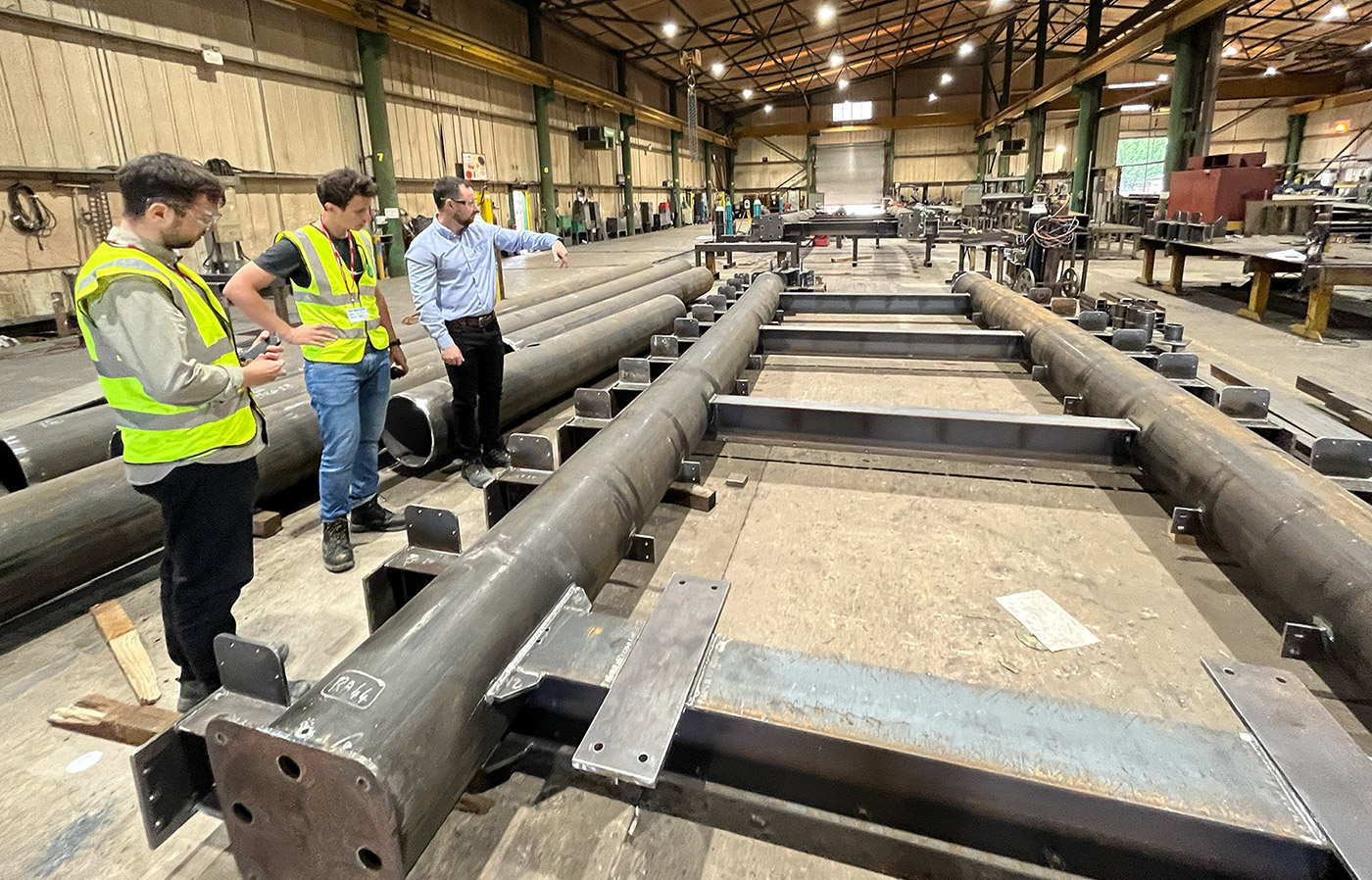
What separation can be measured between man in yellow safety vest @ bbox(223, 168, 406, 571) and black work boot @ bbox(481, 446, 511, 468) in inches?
29.9

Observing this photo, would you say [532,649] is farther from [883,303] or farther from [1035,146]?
[1035,146]

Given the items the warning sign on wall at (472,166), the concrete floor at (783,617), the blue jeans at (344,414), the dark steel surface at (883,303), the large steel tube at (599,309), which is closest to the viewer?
the concrete floor at (783,617)

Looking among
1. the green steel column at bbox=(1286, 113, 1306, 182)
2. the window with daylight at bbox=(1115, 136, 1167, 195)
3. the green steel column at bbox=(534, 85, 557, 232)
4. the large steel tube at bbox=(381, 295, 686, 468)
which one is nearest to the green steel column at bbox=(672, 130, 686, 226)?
the green steel column at bbox=(534, 85, 557, 232)

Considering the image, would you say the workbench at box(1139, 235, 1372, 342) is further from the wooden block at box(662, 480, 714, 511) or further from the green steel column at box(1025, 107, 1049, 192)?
the green steel column at box(1025, 107, 1049, 192)

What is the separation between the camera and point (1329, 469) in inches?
92.6

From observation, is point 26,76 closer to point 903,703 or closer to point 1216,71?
point 903,703

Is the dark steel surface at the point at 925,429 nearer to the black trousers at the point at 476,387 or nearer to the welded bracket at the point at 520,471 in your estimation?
the black trousers at the point at 476,387

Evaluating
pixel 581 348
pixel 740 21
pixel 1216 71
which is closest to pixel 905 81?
pixel 740 21

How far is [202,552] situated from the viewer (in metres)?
1.76

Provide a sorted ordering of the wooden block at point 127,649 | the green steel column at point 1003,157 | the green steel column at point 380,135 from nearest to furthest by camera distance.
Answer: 1. the wooden block at point 127,649
2. the green steel column at point 380,135
3. the green steel column at point 1003,157

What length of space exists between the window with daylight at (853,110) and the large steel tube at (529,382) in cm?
2732

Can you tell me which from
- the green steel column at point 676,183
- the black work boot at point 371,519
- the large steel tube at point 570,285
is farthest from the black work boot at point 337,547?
the green steel column at point 676,183

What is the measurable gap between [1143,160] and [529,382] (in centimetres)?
3099

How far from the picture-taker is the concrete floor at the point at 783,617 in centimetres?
145
